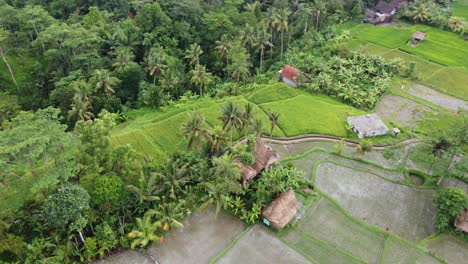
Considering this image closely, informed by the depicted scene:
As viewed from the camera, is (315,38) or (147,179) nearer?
(147,179)

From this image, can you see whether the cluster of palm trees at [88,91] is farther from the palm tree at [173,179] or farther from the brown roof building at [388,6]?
the brown roof building at [388,6]

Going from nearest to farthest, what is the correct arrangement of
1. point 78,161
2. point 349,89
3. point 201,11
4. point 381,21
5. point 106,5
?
1. point 78,161
2. point 349,89
3. point 201,11
4. point 106,5
5. point 381,21

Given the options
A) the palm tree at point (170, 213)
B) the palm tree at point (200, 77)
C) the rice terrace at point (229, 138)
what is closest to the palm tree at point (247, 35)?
the rice terrace at point (229, 138)

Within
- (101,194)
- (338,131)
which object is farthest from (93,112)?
(338,131)

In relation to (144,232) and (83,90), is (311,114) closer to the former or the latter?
(144,232)

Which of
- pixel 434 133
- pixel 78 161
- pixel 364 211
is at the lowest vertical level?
pixel 364 211

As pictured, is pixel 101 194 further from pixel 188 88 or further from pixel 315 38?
pixel 315 38

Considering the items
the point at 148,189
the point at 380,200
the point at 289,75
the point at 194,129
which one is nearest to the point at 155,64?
the point at 194,129
